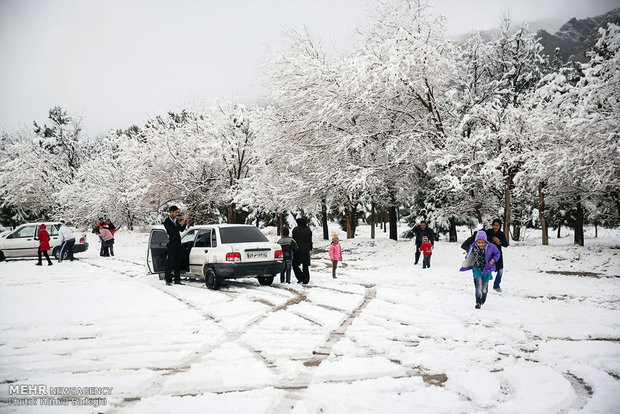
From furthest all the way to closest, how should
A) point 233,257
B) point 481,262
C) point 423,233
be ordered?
1. point 423,233
2. point 233,257
3. point 481,262

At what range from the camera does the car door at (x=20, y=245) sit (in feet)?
64.5

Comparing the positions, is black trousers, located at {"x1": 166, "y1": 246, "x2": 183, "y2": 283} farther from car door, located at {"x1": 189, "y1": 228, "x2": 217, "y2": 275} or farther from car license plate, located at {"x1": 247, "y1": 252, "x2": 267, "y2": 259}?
car license plate, located at {"x1": 247, "y1": 252, "x2": 267, "y2": 259}

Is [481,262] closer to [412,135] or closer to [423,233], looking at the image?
[423,233]

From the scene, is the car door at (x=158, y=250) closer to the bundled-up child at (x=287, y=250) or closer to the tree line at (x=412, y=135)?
the bundled-up child at (x=287, y=250)

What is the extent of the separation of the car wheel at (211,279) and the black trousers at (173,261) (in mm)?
A: 1236

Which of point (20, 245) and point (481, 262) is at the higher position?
point (481, 262)

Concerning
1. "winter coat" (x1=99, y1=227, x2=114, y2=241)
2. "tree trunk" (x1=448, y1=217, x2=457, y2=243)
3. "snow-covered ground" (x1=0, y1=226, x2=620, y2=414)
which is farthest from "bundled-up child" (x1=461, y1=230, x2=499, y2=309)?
"tree trunk" (x1=448, y1=217, x2=457, y2=243)

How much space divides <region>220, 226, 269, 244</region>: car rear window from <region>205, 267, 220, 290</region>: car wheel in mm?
815

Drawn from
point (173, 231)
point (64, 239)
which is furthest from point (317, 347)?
point (64, 239)

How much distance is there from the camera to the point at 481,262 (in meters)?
8.58

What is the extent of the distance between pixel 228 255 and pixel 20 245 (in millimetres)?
14268

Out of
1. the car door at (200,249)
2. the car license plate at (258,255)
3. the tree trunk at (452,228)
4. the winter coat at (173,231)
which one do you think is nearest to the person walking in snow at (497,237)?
the car license plate at (258,255)

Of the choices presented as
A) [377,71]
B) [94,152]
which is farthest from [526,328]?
[94,152]

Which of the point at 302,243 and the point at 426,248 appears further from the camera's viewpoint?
the point at 426,248
